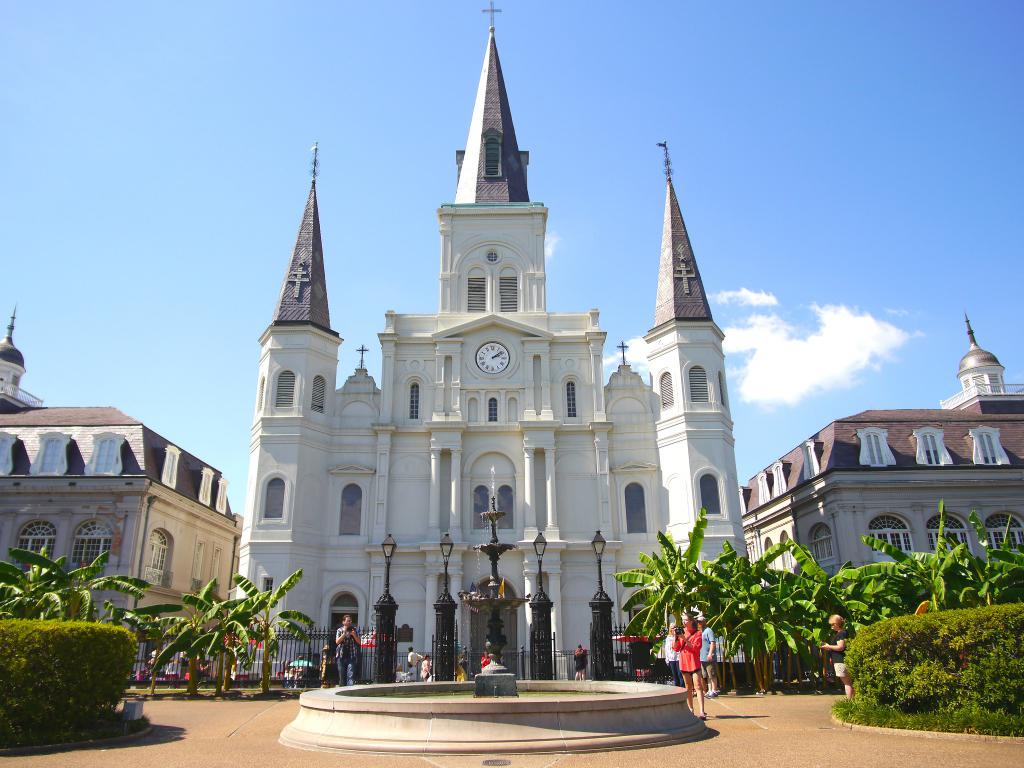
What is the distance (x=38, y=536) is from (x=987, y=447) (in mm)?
42424

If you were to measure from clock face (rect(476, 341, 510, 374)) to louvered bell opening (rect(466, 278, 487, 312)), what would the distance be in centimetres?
281

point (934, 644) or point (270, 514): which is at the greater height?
point (270, 514)

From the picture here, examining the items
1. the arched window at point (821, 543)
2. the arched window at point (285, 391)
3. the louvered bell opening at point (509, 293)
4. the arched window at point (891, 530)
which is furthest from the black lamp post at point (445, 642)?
the arched window at point (891, 530)

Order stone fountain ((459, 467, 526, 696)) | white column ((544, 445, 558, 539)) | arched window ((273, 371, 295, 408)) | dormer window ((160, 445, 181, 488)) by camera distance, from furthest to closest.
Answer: dormer window ((160, 445, 181, 488)) → arched window ((273, 371, 295, 408)) → white column ((544, 445, 558, 539)) → stone fountain ((459, 467, 526, 696))

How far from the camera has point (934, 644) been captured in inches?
462

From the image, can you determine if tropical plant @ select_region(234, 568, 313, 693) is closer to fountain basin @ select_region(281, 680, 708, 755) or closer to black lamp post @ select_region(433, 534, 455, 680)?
black lamp post @ select_region(433, 534, 455, 680)

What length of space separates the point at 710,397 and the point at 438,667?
58.0 ft

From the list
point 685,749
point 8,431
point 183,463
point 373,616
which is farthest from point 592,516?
point 8,431

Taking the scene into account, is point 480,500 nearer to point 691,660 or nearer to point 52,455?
point 52,455

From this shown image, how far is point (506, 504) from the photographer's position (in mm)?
34969

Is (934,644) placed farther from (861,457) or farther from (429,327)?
(429,327)

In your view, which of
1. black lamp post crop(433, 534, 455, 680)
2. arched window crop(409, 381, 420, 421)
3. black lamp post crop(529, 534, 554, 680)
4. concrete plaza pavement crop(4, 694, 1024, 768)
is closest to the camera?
concrete plaza pavement crop(4, 694, 1024, 768)

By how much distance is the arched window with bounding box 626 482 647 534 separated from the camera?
3466 cm

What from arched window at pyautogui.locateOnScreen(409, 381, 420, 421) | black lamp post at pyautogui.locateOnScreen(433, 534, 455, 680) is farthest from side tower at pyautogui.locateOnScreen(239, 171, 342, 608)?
black lamp post at pyautogui.locateOnScreen(433, 534, 455, 680)
